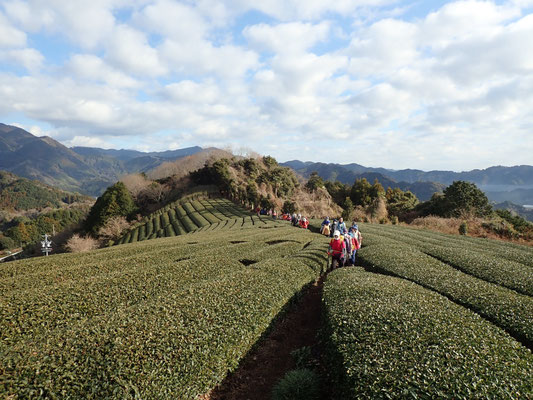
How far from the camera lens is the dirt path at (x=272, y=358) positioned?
6781 millimetres

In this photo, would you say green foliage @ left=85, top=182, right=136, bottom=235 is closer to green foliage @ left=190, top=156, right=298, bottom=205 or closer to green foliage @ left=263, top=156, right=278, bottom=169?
green foliage @ left=190, top=156, right=298, bottom=205

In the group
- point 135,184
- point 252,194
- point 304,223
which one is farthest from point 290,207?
point 135,184

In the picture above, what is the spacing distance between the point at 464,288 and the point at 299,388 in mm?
8183

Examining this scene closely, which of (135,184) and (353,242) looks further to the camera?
(135,184)

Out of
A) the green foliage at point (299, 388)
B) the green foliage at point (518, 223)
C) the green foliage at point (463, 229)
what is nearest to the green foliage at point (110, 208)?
the green foliage at point (299, 388)

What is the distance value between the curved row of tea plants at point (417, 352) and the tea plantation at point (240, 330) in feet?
0.09

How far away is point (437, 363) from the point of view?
526cm

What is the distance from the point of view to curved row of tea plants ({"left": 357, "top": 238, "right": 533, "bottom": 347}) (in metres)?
7.79

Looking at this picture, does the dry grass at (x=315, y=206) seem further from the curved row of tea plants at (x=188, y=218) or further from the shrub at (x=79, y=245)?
the shrub at (x=79, y=245)

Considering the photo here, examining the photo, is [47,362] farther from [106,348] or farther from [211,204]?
[211,204]

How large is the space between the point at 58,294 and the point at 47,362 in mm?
4418

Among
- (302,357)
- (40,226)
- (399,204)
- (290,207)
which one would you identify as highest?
(290,207)

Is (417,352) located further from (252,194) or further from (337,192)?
(337,192)

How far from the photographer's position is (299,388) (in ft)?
19.9
